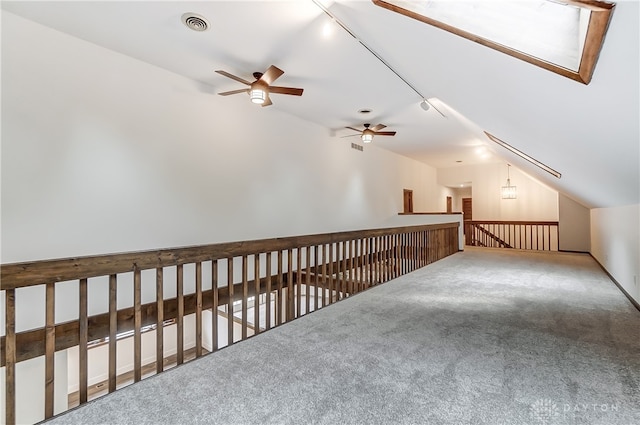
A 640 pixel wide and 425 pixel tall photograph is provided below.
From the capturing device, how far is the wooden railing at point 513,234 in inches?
336

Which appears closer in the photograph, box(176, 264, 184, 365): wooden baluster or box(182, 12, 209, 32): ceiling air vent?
box(176, 264, 184, 365): wooden baluster

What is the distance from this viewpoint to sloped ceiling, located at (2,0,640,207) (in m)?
1.59

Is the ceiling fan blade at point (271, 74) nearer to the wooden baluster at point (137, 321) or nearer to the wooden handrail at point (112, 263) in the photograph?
the wooden handrail at point (112, 263)

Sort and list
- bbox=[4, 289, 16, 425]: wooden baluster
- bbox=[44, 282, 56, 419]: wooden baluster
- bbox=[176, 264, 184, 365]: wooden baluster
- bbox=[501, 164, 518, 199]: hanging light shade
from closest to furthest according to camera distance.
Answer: bbox=[4, 289, 16, 425]: wooden baluster, bbox=[44, 282, 56, 419]: wooden baluster, bbox=[176, 264, 184, 365]: wooden baluster, bbox=[501, 164, 518, 199]: hanging light shade

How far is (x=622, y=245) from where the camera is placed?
3979mm

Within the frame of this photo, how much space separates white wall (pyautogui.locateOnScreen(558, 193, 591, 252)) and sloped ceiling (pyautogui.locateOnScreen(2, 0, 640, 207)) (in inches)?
224

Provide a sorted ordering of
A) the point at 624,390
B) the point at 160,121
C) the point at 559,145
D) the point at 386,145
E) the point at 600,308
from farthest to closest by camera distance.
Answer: the point at 386,145 → the point at 160,121 → the point at 600,308 → the point at 559,145 → the point at 624,390

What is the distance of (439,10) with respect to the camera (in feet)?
5.74

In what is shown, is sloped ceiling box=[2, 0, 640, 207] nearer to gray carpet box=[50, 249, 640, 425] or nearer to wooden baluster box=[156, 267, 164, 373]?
gray carpet box=[50, 249, 640, 425]

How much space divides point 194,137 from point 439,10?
11.3ft

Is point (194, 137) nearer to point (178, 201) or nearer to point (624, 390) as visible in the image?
point (178, 201)

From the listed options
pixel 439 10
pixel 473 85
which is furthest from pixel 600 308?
pixel 439 10

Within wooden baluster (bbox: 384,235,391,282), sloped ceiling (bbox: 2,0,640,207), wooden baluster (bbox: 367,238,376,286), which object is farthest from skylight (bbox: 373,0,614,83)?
wooden baluster (bbox: 384,235,391,282)

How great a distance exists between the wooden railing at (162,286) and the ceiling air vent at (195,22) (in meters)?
2.18
